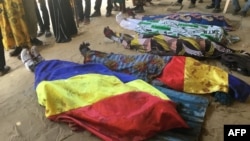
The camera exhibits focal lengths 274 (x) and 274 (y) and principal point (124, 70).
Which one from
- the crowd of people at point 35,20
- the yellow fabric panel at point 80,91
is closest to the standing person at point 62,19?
the crowd of people at point 35,20

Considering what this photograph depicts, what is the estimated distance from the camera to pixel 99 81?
1.94 meters

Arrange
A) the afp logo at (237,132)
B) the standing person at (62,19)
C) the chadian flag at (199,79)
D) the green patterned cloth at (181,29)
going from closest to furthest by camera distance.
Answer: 1. the afp logo at (237,132)
2. the chadian flag at (199,79)
3. the green patterned cloth at (181,29)
4. the standing person at (62,19)

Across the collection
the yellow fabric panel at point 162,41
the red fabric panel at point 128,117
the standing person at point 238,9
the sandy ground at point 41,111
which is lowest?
the sandy ground at point 41,111

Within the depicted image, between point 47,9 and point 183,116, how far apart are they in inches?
85.6

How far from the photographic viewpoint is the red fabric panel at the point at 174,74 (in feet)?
6.71

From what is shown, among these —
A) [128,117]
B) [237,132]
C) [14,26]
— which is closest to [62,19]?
[14,26]

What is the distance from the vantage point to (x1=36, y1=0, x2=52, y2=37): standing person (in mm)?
3148

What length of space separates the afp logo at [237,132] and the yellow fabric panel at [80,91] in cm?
42

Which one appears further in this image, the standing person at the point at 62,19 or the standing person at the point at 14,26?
the standing person at the point at 62,19

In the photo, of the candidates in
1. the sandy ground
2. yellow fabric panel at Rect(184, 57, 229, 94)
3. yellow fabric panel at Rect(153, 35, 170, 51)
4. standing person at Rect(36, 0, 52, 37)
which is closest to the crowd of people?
standing person at Rect(36, 0, 52, 37)

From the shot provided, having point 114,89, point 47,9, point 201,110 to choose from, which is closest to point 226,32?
point 201,110

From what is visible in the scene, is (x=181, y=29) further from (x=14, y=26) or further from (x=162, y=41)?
(x=14, y=26)

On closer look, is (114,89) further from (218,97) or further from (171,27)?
(171,27)

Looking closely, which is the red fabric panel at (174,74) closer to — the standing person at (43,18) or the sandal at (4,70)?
the sandal at (4,70)
